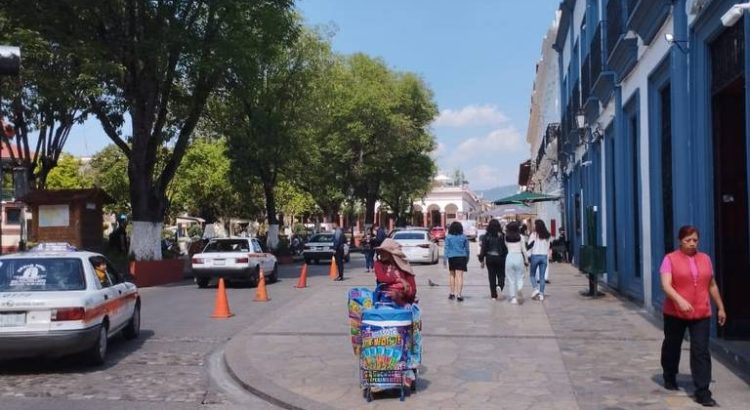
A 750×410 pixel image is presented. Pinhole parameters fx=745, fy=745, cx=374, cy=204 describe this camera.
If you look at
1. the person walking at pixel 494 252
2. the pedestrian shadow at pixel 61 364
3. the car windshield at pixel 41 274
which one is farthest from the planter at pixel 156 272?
the car windshield at pixel 41 274

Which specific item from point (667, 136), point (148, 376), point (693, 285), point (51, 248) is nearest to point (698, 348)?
point (693, 285)

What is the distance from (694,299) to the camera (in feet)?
22.3

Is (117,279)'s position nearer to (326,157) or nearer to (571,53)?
(571,53)

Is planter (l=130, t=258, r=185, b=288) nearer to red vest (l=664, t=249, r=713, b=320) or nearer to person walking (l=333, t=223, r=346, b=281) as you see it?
person walking (l=333, t=223, r=346, b=281)

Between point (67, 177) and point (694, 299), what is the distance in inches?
2085

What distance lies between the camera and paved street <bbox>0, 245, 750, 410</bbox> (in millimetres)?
7238

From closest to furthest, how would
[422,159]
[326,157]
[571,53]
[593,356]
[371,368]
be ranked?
[371,368], [593,356], [571,53], [326,157], [422,159]

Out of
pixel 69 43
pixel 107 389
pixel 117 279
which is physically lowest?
pixel 107 389

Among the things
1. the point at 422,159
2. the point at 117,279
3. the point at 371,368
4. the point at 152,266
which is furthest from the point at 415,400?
the point at 422,159

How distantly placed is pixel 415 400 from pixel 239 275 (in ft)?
44.4

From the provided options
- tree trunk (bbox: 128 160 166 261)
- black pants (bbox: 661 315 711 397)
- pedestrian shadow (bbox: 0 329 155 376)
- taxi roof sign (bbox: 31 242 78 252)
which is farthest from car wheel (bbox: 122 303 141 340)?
tree trunk (bbox: 128 160 166 261)

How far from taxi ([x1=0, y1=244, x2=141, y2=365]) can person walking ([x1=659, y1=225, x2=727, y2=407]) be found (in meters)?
6.36

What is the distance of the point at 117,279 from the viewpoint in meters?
10.7

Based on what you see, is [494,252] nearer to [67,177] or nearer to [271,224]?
[271,224]
